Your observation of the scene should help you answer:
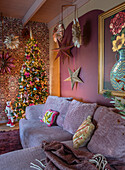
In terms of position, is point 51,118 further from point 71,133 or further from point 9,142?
point 9,142

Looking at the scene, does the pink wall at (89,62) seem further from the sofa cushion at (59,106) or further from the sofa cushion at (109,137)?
the sofa cushion at (109,137)

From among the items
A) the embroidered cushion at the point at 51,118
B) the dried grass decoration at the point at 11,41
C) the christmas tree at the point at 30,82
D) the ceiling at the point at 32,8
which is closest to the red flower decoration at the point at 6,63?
the dried grass decoration at the point at 11,41

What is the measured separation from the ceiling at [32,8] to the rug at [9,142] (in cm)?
297

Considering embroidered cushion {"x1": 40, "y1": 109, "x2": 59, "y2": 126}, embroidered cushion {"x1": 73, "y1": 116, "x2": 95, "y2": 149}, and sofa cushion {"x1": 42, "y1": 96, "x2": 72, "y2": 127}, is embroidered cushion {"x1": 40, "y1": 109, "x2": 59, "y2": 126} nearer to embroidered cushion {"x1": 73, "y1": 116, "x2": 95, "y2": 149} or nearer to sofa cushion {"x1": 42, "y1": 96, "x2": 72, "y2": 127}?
sofa cushion {"x1": 42, "y1": 96, "x2": 72, "y2": 127}

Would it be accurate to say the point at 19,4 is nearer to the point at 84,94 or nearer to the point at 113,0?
the point at 113,0

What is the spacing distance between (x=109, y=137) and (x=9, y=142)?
2.33m

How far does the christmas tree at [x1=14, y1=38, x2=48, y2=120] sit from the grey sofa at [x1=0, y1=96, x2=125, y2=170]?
4.18ft

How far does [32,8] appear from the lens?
148 inches

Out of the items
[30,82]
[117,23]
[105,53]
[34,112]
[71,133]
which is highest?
[117,23]

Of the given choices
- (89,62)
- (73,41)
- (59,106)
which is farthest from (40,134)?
(73,41)

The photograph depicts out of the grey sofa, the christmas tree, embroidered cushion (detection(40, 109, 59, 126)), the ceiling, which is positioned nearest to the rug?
the grey sofa

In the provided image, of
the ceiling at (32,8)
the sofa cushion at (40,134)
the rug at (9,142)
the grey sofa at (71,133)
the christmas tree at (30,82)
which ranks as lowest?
the rug at (9,142)

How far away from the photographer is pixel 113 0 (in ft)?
8.33

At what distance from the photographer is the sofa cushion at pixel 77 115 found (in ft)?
7.57
